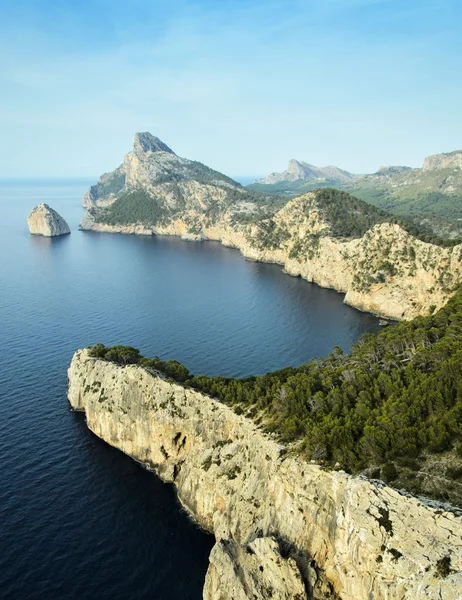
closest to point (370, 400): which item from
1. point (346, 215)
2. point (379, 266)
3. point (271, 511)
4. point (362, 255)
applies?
point (271, 511)

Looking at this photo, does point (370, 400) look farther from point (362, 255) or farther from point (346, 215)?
point (346, 215)

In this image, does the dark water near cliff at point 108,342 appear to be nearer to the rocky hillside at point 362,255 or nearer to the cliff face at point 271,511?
the cliff face at point 271,511

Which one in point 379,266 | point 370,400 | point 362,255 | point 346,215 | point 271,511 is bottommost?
point 271,511

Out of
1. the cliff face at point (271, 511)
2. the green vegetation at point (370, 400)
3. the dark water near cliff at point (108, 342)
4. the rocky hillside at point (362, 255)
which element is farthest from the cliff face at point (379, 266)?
the cliff face at point (271, 511)

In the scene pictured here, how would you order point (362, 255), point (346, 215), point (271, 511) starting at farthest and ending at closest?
1. point (346, 215)
2. point (362, 255)
3. point (271, 511)

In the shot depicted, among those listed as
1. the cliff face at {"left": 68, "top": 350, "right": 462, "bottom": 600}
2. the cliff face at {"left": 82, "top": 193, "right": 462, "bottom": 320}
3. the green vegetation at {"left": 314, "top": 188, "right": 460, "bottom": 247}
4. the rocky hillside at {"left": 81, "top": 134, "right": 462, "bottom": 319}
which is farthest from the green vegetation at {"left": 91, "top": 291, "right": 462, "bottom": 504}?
the green vegetation at {"left": 314, "top": 188, "right": 460, "bottom": 247}

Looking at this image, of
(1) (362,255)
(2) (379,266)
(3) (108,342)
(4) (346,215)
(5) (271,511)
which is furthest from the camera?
(4) (346,215)
